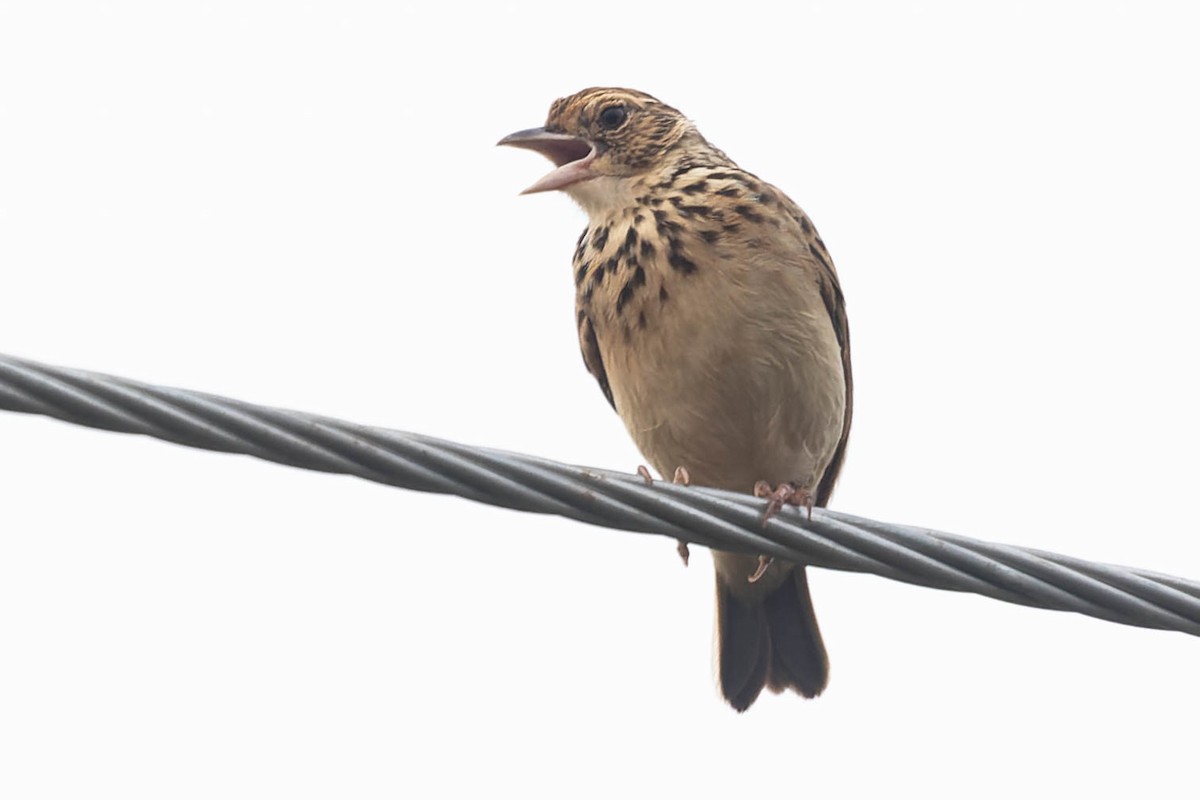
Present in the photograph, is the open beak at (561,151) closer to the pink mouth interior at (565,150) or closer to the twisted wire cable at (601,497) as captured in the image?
the pink mouth interior at (565,150)

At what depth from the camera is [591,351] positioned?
6629 millimetres

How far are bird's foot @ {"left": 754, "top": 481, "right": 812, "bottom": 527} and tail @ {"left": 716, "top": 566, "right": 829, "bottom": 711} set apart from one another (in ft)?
2.95

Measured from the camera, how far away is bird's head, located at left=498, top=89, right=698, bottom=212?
686 centimetres

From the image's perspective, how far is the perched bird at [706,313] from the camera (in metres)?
6.13

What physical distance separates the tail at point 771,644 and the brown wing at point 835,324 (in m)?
0.42

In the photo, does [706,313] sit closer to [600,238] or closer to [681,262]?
[681,262]

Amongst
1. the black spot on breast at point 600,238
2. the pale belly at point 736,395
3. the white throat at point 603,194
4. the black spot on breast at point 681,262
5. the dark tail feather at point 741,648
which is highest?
the white throat at point 603,194

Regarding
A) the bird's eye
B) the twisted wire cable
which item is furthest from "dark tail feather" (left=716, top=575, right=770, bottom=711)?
the twisted wire cable

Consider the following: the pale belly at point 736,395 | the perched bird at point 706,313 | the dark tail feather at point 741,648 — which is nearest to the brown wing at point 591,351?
the perched bird at point 706,313

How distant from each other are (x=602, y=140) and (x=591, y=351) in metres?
0.92

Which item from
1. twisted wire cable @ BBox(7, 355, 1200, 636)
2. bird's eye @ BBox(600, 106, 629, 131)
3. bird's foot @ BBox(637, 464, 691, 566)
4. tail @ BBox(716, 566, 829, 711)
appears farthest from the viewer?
tail @ BBox(716, 566, 829, 711)

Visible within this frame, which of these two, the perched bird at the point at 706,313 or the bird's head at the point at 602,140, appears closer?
the perched bird at the point at 706,313

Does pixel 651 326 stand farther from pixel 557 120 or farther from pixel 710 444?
pixel 557 120

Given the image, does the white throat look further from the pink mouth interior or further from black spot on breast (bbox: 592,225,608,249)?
the pink mouth interior
